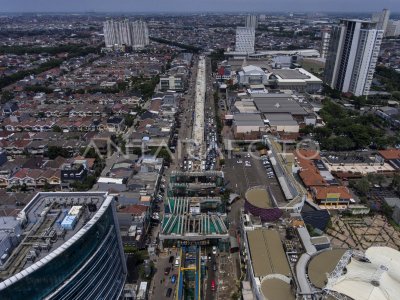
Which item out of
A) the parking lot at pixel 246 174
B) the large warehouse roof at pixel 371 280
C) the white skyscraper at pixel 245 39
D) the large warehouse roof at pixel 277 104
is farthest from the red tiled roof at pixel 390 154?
the white skyscraper at pixel 245 39

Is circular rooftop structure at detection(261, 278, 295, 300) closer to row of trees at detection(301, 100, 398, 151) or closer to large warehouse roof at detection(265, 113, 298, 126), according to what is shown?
row of trees at detection(301, 100, 398, 151)

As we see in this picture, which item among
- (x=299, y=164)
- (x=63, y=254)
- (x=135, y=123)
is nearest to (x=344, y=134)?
(x=299, y=164)

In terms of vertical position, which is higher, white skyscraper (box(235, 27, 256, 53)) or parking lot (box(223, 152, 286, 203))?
white skyscraper (box(235, 27, 256, 53))

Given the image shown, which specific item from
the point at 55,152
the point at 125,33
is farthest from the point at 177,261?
the point at 125,33

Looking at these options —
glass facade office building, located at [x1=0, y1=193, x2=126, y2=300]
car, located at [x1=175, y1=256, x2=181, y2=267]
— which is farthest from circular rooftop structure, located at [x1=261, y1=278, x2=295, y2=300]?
glass facade office building, located at [x1=0, y1=193, x2=126, y2=300]

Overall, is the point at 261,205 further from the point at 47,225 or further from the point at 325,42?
the point at 325,42

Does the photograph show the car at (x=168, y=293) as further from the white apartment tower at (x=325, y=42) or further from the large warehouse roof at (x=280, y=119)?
the white apartment tower at (x=325, y=42)
